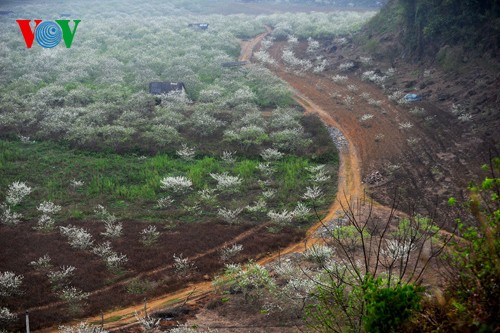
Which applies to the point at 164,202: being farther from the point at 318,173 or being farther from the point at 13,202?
the point at 318,173

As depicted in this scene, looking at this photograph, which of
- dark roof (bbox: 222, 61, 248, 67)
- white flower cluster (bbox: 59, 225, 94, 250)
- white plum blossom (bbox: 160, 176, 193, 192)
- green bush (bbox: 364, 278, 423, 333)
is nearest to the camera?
green bush (bbox: 364, 278, 423, 333)

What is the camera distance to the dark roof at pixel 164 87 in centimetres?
3628

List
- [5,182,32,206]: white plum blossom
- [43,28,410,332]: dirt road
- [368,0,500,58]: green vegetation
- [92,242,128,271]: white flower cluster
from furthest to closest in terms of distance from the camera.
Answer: [368,0,500,58]: green vegetation → [5,182,32,206]: white plum blossom → [92,242,128,271]: white flower cluster → [43,28,410,332]: dirt road

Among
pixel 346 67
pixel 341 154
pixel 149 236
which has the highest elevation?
pixel 346 67

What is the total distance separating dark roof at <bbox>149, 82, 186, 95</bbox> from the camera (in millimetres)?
36281

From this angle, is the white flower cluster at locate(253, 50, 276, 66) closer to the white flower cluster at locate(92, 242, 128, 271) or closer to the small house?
the small house

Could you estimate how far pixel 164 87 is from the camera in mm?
36688

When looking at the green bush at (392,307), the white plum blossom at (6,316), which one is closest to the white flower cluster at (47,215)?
the white plum blossom at (6,316)

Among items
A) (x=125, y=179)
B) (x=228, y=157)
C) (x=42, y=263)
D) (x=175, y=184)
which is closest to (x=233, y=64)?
(x=228, y=157)

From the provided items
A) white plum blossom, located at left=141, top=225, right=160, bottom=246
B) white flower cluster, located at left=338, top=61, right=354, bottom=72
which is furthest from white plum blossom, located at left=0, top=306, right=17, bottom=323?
white flower cluster, located at left=338, top=61, right=354, bottom=72

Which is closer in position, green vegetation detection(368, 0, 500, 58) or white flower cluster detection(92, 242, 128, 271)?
white flower cluster detection(92, 242, 128, 271)

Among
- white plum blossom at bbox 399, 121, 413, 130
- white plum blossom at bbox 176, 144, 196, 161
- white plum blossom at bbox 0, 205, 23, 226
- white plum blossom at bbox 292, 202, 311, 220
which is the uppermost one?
white plum blossom at bbox 399, 121, 413, 130

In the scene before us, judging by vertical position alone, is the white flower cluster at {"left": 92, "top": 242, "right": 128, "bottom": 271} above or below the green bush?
below

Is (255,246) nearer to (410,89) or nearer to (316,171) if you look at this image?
(316,171)
